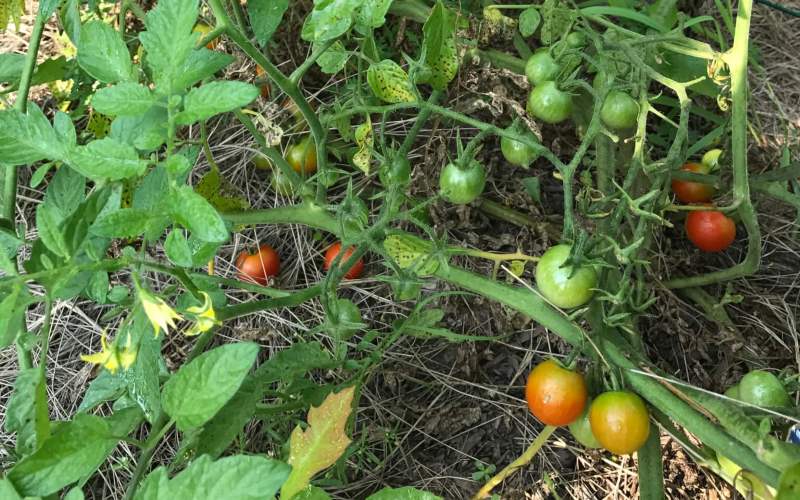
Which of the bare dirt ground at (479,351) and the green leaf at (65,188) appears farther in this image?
the bare dirt ground at (479,351)

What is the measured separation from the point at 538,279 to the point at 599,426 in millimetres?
302

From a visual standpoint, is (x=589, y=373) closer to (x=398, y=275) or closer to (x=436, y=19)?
(x=398, y=275)

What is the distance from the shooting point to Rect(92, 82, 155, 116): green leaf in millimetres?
871

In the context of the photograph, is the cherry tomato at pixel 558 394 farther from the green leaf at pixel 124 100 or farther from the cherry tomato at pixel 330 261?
the green leaf at pixel 124 100

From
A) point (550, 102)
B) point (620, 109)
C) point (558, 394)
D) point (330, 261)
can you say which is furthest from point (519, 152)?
point (330, 261)

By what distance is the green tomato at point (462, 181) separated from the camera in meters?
1.36

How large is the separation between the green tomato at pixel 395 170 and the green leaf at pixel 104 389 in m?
0.61

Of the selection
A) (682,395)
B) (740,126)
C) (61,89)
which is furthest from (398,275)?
(61,89)

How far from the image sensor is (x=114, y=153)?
0.86 m

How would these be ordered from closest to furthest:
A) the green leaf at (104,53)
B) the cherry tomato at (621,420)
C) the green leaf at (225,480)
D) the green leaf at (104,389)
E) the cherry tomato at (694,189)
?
the green leaf at (225,480) < the green leaf at (104,53) < the green leaf at (104,389) < the cherry tomato at (621,420) < the cherry tomato at (694,189)

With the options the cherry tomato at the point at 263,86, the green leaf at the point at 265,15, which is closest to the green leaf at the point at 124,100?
the green leaf at the point at 265,15

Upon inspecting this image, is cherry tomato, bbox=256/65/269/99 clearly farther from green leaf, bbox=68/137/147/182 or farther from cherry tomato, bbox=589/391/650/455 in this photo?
cherry tomato, bbox=589/391/650/455

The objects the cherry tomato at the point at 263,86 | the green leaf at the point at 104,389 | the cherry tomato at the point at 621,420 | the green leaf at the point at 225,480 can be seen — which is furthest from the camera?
the cherry tomato at the point at 263,86

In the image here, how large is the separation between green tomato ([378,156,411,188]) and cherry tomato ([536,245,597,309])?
1.13 feet
